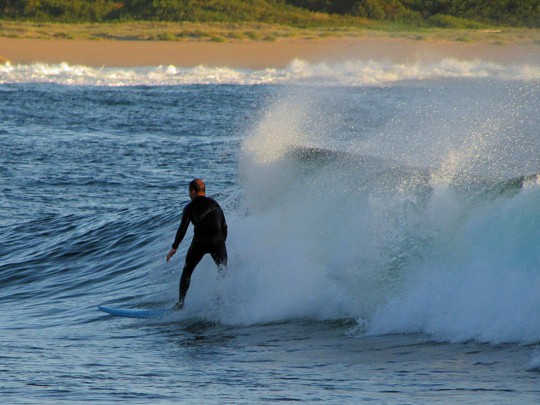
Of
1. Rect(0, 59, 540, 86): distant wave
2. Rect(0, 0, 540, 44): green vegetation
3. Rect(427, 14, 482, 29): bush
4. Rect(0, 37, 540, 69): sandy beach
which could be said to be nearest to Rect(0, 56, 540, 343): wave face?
Rect(0, 59, 540, 86): distant wave

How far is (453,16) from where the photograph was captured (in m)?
62.9

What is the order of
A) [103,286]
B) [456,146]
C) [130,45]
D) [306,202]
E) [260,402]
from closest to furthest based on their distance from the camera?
[260,402], [306,202], [103,286], [456,146], [130,45]

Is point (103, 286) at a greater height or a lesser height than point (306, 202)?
lesser

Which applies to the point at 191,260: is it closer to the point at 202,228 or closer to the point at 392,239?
the point at 202,228

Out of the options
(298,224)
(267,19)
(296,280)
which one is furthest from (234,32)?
(296,280)

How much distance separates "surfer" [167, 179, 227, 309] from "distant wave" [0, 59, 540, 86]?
103 ft

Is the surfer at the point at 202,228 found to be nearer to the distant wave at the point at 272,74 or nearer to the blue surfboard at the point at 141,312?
the blue surfboard at the point at 141,312

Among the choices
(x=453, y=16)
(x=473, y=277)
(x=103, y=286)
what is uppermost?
(x=453, y=16)

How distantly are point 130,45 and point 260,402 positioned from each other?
5146cm

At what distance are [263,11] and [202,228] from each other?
202 ft

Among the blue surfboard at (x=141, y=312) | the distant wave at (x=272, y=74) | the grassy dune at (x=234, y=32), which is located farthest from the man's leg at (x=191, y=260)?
the grassy dune at (x=234, y=32)

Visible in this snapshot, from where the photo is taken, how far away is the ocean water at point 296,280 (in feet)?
25.0

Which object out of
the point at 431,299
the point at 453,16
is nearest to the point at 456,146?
the point at 431,299

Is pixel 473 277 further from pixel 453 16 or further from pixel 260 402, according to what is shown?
pixel 453 16
